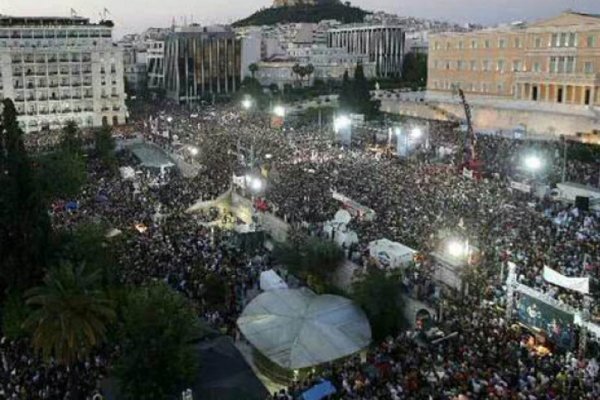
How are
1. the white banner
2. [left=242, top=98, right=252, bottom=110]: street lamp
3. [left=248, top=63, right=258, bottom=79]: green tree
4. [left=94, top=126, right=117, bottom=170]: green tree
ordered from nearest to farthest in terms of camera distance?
the white banner → [left=94, top=126, right=117, bottom=170]: green tree → [left=242, top=98, right=252, bottom=110]: street lamp → [left=248, top=63, right=258, bottom=79]: green tree

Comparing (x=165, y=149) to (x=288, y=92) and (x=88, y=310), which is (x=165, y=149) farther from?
(x=88, y=310)

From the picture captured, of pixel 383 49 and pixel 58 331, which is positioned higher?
pixel 383 49

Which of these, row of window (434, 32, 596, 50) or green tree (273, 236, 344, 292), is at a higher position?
row of window (434, 32, 596, 50)

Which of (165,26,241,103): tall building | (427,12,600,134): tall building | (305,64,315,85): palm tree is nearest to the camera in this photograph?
(427,12,600,134): tall building

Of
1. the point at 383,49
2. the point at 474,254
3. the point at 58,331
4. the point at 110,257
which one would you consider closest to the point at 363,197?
the point at 474,254

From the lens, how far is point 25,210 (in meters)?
23.5

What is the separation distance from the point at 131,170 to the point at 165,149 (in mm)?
11437

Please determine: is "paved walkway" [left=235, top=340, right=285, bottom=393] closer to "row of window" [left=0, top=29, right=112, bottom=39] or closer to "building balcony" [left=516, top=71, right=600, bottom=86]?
"building balcony" [left=516, top=71, right=600, bottom=86]

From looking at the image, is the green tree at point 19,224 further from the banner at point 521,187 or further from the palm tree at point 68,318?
the banner at point 521,187

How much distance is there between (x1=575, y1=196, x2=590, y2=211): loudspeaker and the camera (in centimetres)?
3192

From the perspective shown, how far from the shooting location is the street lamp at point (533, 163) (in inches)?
1522

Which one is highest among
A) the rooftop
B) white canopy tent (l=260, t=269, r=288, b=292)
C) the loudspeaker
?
the rooftop

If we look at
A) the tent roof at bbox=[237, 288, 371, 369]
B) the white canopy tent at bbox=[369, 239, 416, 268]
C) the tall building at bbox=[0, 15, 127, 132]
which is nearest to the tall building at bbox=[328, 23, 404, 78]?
the tall building at bbox=[0, 15, 127, 132]

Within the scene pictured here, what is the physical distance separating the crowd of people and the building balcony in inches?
340
